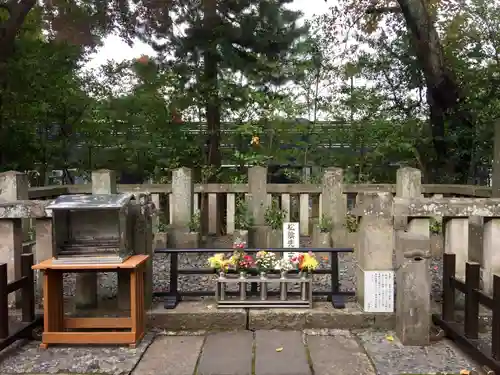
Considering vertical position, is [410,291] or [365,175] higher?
[365,175]

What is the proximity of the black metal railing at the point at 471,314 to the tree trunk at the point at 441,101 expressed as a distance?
23.4 feet

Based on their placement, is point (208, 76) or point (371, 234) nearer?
point (371, 234)

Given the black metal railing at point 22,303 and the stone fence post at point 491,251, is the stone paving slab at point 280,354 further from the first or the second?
the black metal railing at point 22,303

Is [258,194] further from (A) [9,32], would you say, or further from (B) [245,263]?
(A) [9,32]

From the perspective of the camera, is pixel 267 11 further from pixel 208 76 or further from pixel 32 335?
pixel 32 335

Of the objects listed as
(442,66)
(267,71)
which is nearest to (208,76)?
(267,71)

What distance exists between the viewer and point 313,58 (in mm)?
11844

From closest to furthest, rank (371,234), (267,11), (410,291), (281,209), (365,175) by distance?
1. (410,291)
2. (371,234)
3. (281,209)
4. (267,11)
5. (365,175)

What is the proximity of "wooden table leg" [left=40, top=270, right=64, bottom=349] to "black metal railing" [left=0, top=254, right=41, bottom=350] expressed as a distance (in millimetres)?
257

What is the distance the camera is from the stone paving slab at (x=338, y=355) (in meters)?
3.55

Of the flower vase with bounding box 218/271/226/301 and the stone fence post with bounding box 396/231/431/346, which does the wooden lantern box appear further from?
the stone fence post with bounding box 396/231/431/346

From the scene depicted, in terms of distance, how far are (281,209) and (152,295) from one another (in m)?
4.98

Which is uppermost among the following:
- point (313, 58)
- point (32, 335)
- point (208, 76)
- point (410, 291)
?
point (313, 58)

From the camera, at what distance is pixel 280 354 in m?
3.81
